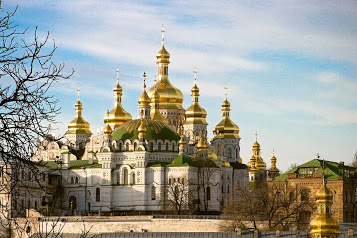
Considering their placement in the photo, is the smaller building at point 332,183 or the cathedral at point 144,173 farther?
the cathedral at point 144,173

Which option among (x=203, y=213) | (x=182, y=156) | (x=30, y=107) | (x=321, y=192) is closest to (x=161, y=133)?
(x=182, y=156)

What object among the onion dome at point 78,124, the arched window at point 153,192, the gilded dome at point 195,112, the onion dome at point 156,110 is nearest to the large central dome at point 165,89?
the gilded dome at point 195,112

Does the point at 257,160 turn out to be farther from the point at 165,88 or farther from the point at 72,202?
the point at 72,202

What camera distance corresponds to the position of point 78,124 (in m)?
90.5

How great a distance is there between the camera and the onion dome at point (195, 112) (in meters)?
88.4

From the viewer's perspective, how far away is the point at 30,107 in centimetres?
1012

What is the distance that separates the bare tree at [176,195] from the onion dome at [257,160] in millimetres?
28674

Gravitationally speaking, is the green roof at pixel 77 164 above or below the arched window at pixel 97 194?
above

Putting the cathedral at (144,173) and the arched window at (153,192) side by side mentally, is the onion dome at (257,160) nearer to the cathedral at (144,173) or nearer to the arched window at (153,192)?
the cathedral at (144,173)

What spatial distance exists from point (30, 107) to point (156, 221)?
2066 inches

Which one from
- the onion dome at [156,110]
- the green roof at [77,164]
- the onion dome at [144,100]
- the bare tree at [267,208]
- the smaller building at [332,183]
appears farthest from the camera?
the onion dome at [156,110]

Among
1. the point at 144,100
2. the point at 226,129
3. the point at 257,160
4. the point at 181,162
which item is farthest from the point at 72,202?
the point at 257,160

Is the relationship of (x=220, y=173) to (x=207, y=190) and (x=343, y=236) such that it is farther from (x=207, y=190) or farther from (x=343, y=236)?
(x=343, y=236)

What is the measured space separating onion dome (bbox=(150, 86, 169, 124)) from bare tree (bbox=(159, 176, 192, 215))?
43.0ft
